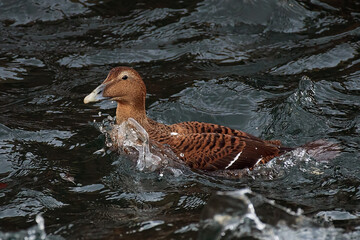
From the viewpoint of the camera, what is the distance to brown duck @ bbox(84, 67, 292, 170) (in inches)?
234

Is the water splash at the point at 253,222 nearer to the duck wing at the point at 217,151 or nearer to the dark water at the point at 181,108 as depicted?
the dark water at the point at 181,108

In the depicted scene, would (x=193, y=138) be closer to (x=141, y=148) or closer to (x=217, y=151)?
Result: (x=217, y=151)

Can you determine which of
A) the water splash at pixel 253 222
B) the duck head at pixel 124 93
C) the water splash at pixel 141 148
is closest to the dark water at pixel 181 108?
the water splash at pixel 253 222

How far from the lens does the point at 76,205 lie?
5.32 metres

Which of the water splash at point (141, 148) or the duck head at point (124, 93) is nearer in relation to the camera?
the water splash at point (141, 148)

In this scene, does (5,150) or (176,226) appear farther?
(5,150)

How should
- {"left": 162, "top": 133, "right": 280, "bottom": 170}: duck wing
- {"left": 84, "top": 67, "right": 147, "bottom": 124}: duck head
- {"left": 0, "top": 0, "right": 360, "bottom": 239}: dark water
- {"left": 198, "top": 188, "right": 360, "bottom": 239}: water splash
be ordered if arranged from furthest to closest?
{"left": 84, "top": 67, "right": 147, "bottom": 124}: duck head
{"left": 162, "top": 133, "right": 280, "bottom": 170}: duck wing
{"left": 0, "top": 0, "right": 360, "bottom": 239}: dark water
{"left": 198, "top": 188, "right": 360, "bottom": 239}: water splash

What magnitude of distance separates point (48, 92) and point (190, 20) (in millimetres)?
2999

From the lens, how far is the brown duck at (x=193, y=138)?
5.95 metres

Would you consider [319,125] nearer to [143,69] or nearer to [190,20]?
[143,69]

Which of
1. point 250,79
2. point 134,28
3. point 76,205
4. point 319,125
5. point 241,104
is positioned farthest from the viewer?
point 134,28

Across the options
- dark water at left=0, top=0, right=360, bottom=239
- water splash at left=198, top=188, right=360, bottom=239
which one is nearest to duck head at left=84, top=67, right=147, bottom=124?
dark water at left=0, top=0, right=360, bottom=239

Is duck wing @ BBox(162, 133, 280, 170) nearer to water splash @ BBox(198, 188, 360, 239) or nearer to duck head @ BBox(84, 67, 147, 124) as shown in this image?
duck head @ BBox(84, 67, 147, 124)

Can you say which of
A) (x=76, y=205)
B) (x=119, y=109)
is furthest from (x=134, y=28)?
(x=76, y=205)
